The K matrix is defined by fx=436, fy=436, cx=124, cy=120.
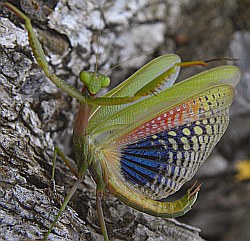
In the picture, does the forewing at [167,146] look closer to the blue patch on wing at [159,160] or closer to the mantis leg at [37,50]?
the blue patch on wing at [159,160]

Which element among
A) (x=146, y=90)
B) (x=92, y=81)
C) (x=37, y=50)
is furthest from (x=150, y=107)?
(x=37, y=50)

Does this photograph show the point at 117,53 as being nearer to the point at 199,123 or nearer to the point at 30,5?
the point at 30,5

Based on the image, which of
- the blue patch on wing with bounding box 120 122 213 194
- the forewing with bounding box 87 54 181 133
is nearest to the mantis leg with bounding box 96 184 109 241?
the blue patch on wing with bounding box 120 122 213 194

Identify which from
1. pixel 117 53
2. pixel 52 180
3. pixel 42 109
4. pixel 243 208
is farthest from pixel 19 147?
pixel 243 208

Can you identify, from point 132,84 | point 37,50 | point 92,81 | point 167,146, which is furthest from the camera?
point 132,84

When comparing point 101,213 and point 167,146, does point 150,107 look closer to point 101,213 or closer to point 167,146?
point 167,146

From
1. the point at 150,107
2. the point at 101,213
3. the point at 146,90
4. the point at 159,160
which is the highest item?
the point at 146,90

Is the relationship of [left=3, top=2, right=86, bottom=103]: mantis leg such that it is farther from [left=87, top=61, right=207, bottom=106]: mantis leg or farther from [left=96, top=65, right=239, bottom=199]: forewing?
[left=96, top=65, right=239, bottom=199]: forewing

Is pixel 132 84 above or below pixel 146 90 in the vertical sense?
below

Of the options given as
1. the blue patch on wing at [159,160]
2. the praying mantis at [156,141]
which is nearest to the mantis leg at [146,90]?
the praying mantis at [156,141]

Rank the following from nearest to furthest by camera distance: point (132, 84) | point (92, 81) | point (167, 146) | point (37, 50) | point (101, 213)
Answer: point (37, 50), point (92, 81), point (101, 213), point (167, 146), point (132, 84)
